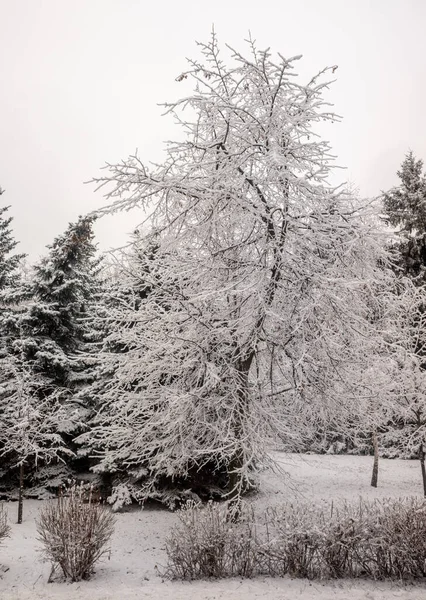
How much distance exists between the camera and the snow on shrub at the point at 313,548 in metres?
5.26

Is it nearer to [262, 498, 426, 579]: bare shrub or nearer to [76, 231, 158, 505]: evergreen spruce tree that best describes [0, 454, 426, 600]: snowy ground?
[262, 498, 426, 579]: bare shrub

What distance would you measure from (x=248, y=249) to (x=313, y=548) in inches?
188

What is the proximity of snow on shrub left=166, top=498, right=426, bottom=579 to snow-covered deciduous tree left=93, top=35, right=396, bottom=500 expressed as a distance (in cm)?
101

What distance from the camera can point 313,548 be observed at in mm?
5285

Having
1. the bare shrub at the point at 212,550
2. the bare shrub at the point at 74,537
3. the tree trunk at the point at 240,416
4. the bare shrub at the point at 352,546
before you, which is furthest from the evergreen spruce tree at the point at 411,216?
the bare shrub at the point at 74,537

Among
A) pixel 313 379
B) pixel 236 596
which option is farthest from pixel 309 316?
pixel 236 596

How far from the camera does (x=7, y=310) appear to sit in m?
14.8

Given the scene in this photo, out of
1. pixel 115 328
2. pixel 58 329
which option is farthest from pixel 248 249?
pixel 58 329

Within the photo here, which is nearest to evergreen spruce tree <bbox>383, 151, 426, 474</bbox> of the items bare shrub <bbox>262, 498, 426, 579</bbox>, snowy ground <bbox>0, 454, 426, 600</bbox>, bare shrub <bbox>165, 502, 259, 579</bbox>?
snowy ground <bbox>0, 454, 426, 600</bbox>

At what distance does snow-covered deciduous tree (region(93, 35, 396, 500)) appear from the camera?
6.44 metres

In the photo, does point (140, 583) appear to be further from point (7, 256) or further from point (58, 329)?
point (7, 256)

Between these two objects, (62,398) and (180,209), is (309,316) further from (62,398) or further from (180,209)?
(62,398)

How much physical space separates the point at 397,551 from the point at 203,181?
6.27m

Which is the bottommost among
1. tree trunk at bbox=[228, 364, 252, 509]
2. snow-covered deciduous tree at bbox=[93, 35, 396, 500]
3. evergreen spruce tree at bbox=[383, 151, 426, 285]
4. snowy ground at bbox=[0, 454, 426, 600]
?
snowy ground at bbox=[0, 454, 426, 600]
